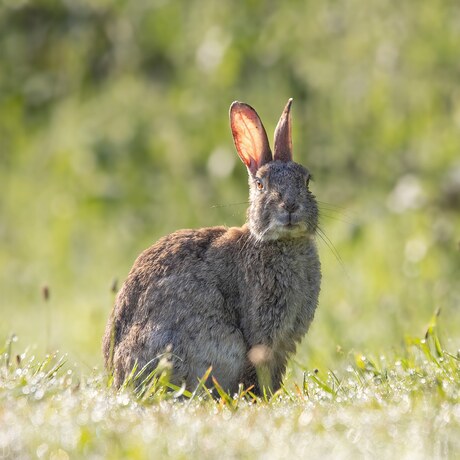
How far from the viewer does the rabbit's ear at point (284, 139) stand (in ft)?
18.9

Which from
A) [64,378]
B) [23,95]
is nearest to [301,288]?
[64,378]

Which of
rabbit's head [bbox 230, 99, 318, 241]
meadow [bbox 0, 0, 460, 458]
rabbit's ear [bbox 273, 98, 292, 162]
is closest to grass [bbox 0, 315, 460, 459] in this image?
rabbit's head [bbox 230, 99, 318, 241]

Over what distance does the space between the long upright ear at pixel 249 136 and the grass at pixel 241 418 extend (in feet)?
4.82

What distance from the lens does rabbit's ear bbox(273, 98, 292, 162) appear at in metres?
5.75

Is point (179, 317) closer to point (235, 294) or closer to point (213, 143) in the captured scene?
point (235, 294)

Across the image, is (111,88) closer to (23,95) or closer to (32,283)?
(23,95)

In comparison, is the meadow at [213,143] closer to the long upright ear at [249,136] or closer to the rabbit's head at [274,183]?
the rabbit's head at [274,183]

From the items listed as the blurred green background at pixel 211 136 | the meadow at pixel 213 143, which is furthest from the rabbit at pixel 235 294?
the blurred green background at pixel 211 136

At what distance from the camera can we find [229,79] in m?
10.0

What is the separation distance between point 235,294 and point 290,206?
55 cm

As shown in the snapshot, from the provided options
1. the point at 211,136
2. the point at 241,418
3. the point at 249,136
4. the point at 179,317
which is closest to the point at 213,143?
the point at 211,136

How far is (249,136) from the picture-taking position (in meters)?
5.85

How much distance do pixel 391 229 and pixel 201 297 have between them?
12.7 ft

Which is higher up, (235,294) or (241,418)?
(235,294)
